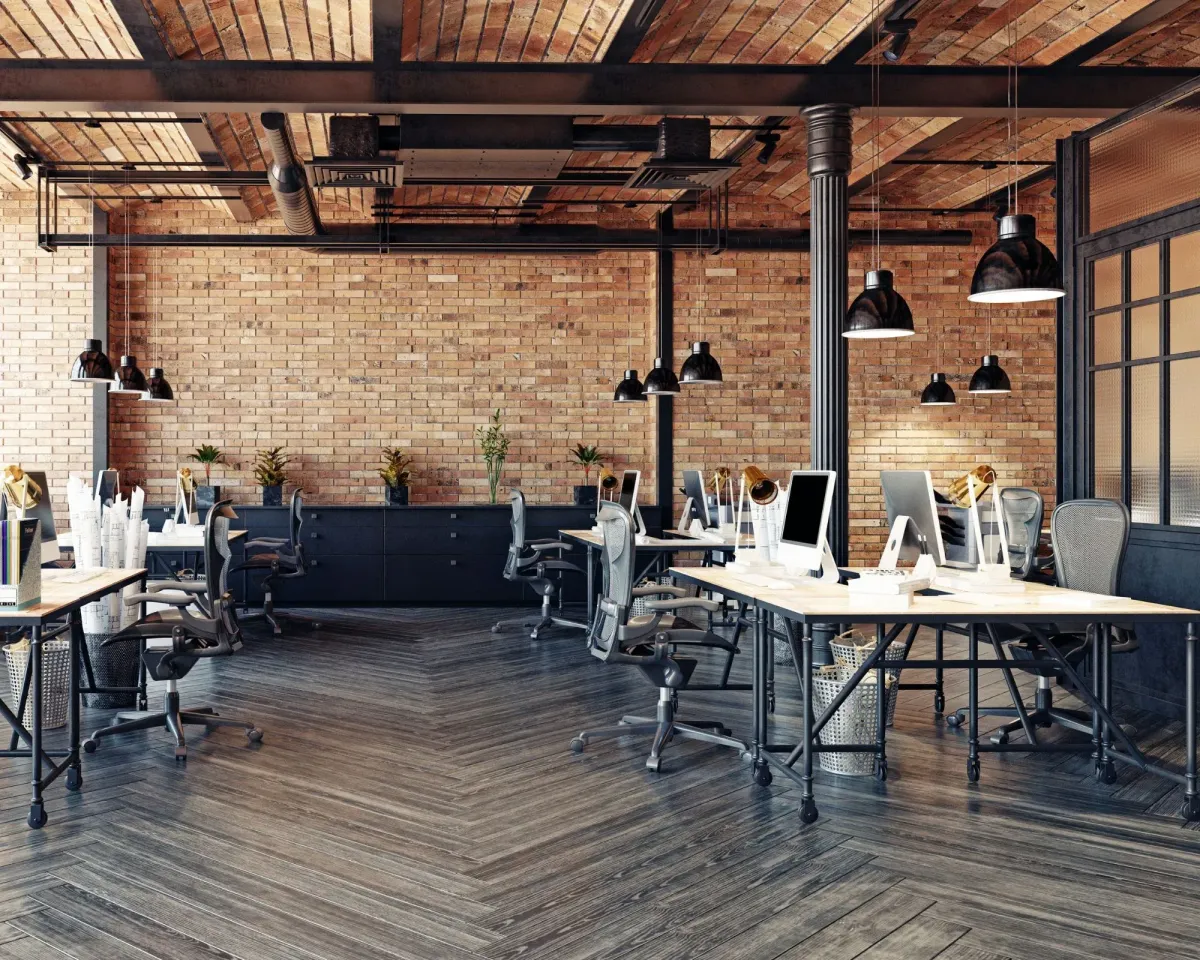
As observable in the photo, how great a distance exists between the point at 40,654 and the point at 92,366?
15.8 ft

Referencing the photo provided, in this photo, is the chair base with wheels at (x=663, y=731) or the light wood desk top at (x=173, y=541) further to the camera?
the light wood desk top at (x=173, y=541)

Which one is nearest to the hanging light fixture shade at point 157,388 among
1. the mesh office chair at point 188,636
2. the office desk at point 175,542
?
the office desk at point 175,542

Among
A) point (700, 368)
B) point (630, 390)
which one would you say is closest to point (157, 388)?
point (630, 390)

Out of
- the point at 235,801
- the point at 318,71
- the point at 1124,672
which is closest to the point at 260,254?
the point at 318,71

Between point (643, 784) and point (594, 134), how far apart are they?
4.80 metres

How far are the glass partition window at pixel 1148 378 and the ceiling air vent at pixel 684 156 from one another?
2534mm

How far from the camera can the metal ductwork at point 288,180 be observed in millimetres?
6844

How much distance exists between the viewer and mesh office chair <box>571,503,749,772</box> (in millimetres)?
4590

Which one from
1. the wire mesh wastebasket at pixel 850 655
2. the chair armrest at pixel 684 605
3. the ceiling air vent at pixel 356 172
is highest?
the ceiling air vent at pixel 356 172

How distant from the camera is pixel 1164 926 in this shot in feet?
9.73

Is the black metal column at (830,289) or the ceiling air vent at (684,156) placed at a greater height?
the ceiling air vent at (684,156)

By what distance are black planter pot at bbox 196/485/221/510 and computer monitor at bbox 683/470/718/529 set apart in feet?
14.3

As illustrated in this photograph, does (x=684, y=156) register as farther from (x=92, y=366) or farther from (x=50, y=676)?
(x=50, y=676)

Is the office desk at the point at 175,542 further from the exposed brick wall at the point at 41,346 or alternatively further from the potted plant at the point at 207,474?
the exposed brick wall at the point at 41,346
